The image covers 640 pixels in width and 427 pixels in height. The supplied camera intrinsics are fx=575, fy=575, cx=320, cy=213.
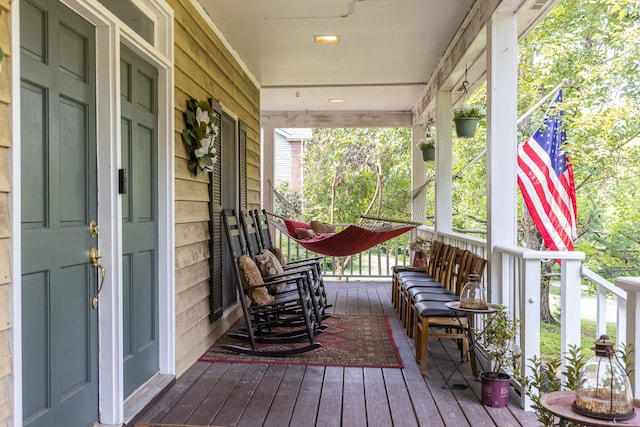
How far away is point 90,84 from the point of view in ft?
8.36

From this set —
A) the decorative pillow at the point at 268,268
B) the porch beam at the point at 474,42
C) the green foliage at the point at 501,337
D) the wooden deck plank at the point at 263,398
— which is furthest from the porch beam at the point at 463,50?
the wooden deck plank at the point at 263,398

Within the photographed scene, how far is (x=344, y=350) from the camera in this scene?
4.32 metres

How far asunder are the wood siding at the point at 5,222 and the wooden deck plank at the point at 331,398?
1.51 m

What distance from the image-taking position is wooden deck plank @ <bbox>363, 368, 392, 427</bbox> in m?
2.91

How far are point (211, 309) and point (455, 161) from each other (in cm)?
810

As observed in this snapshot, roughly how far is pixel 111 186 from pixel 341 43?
9.99ft

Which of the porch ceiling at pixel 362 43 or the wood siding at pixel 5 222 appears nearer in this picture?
the wood siding at pixel 5 222

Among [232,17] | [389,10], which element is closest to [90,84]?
[232,17]

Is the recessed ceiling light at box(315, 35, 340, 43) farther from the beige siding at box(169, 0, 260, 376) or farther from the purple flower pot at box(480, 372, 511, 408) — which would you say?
the purple flower pot at box(480, 372, 511, 408)

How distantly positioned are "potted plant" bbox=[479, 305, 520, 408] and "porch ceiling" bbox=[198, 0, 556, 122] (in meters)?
1.86

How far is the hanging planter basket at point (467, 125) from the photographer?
499 cm

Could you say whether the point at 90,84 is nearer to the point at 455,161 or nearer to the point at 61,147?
the point at 61,147

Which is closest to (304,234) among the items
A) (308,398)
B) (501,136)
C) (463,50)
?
(463,50)

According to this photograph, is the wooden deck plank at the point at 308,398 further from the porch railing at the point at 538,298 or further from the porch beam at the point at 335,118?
the porch beam at the point at 335,118
